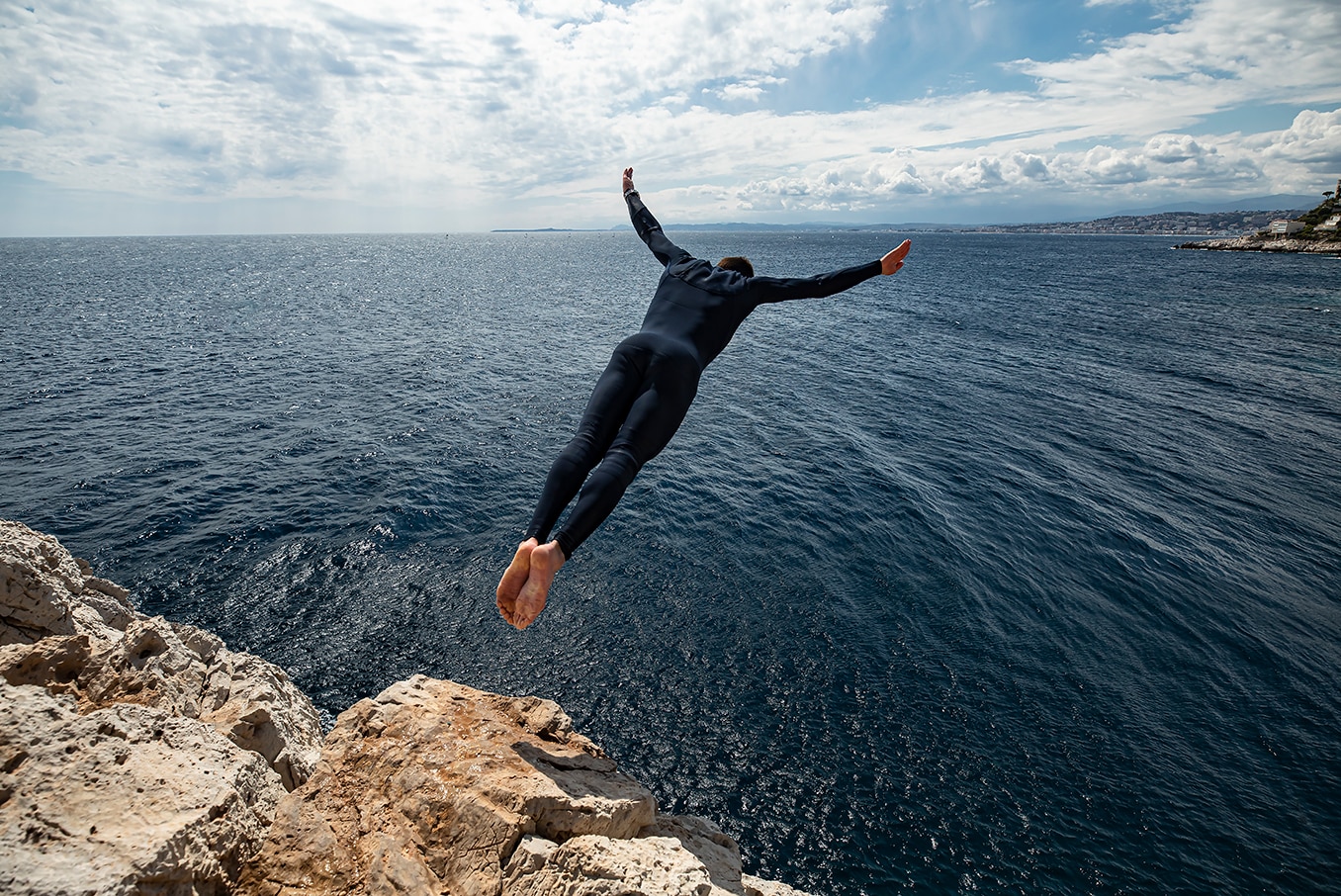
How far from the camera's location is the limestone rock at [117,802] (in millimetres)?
3473

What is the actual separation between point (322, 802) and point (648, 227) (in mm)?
6223

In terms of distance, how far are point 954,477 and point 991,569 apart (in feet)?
22.6

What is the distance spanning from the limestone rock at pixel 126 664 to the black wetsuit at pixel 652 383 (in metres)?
4.14

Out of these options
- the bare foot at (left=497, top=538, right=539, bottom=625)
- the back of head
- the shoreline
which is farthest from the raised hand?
the shoreline

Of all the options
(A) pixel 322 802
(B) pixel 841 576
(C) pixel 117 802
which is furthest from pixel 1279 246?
(C) pixel 117 802

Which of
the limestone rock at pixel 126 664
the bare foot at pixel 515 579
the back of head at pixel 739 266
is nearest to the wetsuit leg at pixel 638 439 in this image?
the bare foot at pixel 515 579

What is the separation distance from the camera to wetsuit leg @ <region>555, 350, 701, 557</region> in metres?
4.86

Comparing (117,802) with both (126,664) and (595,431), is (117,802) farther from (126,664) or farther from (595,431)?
(595,431)

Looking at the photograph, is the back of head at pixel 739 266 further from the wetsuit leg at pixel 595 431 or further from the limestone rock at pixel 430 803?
the limestone rock at pixel 430 803

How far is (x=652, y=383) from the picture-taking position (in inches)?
218

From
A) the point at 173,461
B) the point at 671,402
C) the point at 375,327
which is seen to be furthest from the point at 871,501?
the point at 375,327

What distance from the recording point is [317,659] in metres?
15.0

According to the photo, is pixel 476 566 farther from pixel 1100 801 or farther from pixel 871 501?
pixel 1100 801

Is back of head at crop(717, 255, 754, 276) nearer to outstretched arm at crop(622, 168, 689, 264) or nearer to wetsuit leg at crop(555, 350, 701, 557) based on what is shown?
outstretched arm at crop(622, 168, 689, 264)
